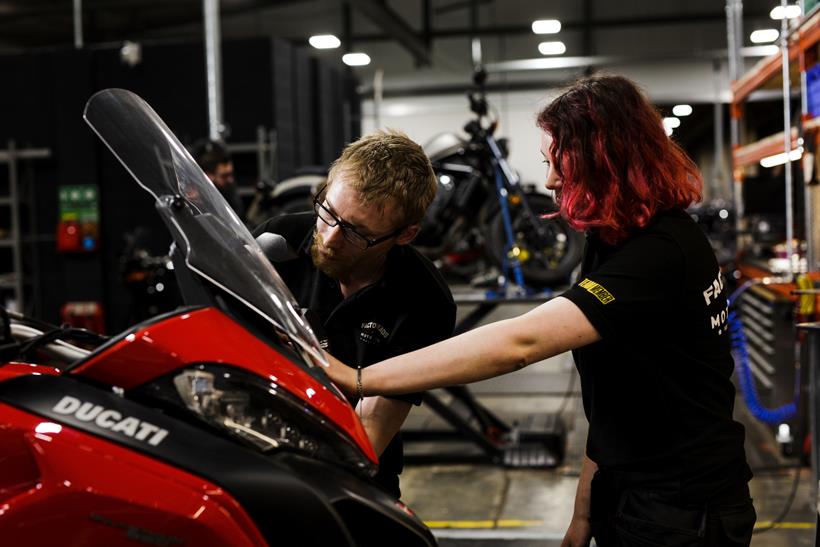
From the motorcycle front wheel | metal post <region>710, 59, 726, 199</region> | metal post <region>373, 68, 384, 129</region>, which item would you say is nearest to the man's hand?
the motorcycle front wheel

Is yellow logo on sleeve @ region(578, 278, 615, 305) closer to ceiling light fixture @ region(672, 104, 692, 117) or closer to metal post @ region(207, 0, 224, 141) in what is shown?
metal post @ region(207, 0, 224, 141)

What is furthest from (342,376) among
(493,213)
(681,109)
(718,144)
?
(681,109)

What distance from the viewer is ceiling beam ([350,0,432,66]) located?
14188 millimetres

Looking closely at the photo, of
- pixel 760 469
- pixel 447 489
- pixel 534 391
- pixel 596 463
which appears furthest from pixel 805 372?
pixel 596 463

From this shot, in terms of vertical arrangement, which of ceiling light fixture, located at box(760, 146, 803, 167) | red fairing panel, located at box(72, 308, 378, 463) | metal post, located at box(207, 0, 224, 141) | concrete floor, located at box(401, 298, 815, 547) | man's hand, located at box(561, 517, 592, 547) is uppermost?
metal post, located at box(207, 0, 224, 141)

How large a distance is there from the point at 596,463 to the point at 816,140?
141 inches

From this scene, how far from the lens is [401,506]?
1396 mm

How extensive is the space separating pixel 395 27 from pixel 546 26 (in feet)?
11.4

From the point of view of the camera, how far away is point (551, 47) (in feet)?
57.6

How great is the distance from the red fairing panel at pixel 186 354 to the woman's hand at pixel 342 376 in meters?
0.23

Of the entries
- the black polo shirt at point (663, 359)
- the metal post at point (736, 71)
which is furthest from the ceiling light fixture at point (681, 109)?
the black polo shirt at point (663, 359)

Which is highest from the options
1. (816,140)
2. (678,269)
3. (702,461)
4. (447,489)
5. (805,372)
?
(816,140)

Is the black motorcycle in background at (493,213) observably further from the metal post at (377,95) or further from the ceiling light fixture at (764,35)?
the ceiling light fixture at (764,35)

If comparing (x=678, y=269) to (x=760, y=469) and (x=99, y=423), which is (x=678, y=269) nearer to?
(x=99, y=423)
